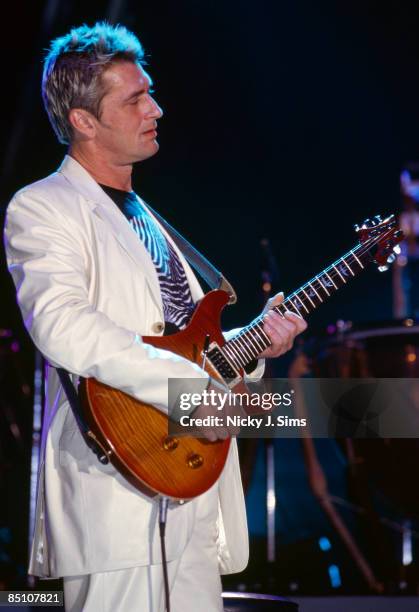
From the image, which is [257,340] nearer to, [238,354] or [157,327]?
[238,354]

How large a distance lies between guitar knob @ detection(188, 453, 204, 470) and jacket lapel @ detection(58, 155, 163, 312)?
38cm

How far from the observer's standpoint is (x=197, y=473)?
1.96 m

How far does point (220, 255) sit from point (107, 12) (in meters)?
1.83

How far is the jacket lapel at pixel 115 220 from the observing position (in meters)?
2.10

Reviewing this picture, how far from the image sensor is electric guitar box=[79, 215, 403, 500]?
6.06ft

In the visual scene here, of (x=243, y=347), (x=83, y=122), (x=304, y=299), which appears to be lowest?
(x=243, y=347)

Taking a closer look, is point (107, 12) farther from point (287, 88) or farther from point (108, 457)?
point (108, 457)

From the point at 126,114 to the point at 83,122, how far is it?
0.42 feet

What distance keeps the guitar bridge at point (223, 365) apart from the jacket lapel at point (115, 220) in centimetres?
18

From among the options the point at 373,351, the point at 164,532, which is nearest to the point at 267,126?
the point at 373,351

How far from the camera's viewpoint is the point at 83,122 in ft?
7.74

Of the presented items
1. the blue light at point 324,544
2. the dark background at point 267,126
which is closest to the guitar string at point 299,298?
the blue light at point 324,544

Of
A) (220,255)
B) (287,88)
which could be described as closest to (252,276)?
(220,255)

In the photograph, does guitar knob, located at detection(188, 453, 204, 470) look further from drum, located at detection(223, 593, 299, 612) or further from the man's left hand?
drum, located at detection(223, 593, 299, 612)
